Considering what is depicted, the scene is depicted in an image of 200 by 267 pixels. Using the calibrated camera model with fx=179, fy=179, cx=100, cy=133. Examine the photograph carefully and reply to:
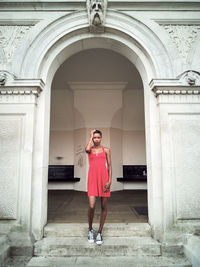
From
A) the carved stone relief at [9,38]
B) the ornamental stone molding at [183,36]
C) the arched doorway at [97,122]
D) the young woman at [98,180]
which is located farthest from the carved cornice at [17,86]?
the arched doorway at [97,122]

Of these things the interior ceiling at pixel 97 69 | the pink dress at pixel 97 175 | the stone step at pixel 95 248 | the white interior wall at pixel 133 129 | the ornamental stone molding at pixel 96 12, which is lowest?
the stone step at pixel 95 248

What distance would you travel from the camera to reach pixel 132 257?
2.76 meters

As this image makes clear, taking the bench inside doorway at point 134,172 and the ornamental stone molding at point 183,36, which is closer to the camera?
the ornamental stone molding at point 183,36

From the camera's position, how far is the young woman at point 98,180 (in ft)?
9.46

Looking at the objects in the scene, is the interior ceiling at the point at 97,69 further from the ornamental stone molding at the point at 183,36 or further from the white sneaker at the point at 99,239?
the white sneaker at the point at 99,239

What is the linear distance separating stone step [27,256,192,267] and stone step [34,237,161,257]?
3.1 inches

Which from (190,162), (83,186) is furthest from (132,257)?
(83,186)

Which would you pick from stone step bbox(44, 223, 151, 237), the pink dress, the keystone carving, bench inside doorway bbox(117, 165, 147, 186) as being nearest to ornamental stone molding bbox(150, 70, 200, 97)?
the keystone carving

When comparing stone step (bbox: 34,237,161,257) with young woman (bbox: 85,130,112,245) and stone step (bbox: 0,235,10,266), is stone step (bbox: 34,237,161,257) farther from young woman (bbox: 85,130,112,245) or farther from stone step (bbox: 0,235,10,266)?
stone step (bbox: 0,235,10,266)

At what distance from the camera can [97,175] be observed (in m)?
2.96

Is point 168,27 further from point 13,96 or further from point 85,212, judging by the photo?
point 85,212

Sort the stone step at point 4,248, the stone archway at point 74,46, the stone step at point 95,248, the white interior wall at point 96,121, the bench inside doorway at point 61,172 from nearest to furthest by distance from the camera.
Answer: the stone step at point 4,248
the stone step at point 95,248
the stone archway at point 74,46
the white interior wall at point 96,121
the bench inside doorway at point 61,172

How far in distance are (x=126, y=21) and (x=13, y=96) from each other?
8.63 feet

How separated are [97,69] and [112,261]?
558 centimetres
